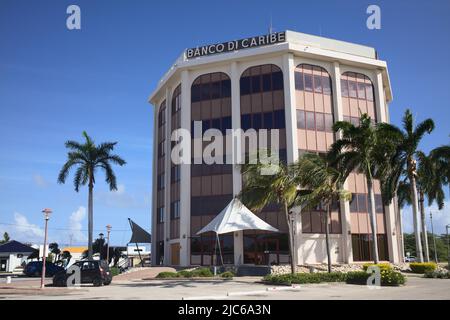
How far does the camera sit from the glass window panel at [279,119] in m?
42.9

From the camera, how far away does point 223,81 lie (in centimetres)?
4578

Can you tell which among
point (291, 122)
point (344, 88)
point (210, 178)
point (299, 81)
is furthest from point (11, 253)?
point (344, 88)

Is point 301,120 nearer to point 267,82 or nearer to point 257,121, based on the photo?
Result: point 257,121

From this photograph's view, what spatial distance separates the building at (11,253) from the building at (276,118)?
27.2 meters

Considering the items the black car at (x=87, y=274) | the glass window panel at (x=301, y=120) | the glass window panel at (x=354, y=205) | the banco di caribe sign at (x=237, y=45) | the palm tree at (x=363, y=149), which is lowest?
the black car at (x=87, y=274)

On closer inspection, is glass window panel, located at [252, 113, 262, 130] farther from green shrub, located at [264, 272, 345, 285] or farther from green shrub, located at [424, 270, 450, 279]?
green shrub, located at [424, 270, 450, 279]

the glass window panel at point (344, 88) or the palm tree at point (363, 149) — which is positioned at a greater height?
the glass window panel at point (344, 88)

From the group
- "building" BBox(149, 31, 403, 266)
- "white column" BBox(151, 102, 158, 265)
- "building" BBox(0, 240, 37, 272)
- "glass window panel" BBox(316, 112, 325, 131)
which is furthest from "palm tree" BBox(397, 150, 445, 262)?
"building" BBox(0, 240, 37, 272)

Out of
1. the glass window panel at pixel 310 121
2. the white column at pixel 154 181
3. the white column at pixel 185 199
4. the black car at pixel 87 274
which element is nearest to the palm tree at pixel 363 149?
the glass window panel at pixel 310 121

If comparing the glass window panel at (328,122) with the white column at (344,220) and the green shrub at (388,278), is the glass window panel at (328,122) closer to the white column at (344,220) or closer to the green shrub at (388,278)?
the white column at (344,220)

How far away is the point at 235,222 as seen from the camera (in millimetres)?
34719

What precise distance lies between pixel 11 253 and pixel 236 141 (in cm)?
3991
